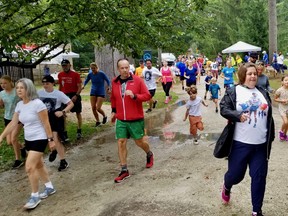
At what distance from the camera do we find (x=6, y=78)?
6820 millimetres

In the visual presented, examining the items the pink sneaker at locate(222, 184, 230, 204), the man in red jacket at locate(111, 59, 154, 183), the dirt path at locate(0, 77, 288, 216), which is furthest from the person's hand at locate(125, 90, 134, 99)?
the pink sneaker at locate(222, 184, 230, 204)

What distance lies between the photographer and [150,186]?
18.1 ft

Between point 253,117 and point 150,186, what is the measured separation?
6.88 feet

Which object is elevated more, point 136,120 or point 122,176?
point 136,120

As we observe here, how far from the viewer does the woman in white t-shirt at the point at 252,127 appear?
160 inches

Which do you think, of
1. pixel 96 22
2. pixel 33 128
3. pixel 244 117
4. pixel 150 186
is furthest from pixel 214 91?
pixel 244 117

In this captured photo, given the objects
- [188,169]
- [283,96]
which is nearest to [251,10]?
[283,96]

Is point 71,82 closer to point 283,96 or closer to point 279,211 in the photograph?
point 283,96

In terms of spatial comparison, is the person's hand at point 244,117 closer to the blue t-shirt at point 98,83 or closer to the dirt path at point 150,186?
the dirt path at point 150,186

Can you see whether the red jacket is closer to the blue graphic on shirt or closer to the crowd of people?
the crowd of people

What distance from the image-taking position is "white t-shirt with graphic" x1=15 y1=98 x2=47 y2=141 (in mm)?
5086

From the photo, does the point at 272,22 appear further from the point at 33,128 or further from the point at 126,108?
the point at 33,128

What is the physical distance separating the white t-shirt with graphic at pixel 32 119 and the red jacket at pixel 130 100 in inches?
49.8

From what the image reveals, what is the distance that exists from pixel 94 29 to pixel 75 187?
11.6 ft
